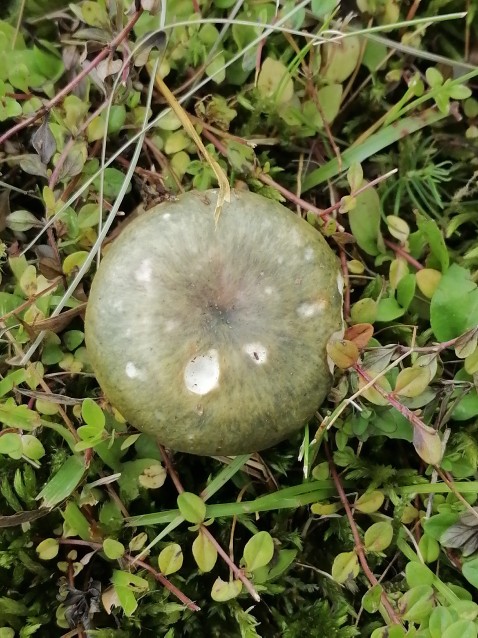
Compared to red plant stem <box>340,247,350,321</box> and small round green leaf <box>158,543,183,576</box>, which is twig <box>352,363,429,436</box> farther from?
small round green leaf <box>158,543,183,576</box>

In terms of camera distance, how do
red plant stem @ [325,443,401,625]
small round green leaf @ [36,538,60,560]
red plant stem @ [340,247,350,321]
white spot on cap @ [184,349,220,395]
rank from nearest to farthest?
white spot on cap @ [184,349,220,395] → red plant stem @ [325,443,401,625] → small round green leaf @ [36,538,60,560] → red plant stem @ [340,247,350,321]

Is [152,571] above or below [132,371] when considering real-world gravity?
below

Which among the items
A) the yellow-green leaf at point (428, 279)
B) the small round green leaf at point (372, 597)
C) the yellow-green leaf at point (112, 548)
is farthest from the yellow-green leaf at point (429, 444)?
the yellow-green leaf at point (112, 548)

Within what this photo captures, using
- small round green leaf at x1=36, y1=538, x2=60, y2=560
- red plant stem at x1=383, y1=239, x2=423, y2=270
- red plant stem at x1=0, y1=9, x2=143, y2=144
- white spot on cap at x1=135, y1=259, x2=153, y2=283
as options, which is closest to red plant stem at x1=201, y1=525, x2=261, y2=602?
small round green leaf at x1=36, y1=538, x2=60, y2=560

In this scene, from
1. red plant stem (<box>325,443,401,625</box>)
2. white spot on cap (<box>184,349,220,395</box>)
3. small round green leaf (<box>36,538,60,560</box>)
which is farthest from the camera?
small round green leaf (<box>36,538,60,560</box>)

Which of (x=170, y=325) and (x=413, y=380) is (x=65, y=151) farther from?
(x=413, y=380)

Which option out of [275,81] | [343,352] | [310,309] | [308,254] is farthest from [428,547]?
[275,81]

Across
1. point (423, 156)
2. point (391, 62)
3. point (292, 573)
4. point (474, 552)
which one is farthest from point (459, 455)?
point (391, 62)

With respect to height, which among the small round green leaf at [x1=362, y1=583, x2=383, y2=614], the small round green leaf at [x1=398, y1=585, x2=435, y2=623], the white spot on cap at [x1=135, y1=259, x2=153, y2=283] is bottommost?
the small round green leaf at [x1=398, y1=585, x2=435, y2=623]

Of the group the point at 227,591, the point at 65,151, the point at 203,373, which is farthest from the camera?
the point at 65,151
